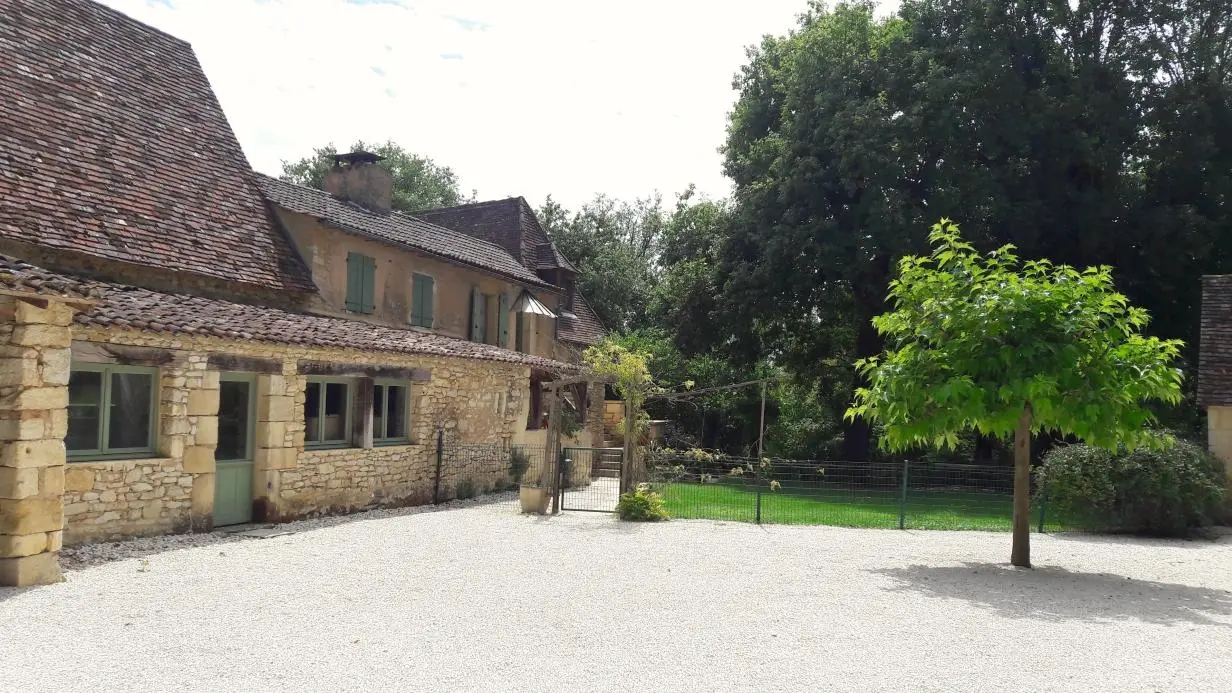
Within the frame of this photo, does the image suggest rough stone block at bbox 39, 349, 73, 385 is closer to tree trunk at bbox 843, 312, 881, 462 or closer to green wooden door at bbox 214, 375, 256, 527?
green wooden door at bbox 214, 375, 256, 527

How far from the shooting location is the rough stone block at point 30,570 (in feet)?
26.3

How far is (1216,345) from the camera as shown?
17.5 m

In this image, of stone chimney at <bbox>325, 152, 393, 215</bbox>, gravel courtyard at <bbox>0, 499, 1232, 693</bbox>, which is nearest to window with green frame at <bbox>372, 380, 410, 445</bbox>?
gravel courtyard at <bbox>0, 499, 1232, 693</bbox>

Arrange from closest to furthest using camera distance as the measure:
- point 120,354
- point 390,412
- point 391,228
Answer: point 120,354
point 390,412
point 391,228

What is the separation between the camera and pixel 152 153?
581 inches

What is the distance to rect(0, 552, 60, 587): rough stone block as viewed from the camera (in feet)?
26.3

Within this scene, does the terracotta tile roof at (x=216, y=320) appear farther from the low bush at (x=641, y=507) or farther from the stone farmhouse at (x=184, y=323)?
the low bush at (x=641, y=507)

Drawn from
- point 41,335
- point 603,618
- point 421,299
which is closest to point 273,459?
point 41,335

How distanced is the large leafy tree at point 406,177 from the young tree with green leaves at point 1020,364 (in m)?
34.6

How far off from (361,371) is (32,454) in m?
6.25

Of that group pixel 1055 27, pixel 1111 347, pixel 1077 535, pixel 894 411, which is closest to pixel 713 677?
pixel 894 411

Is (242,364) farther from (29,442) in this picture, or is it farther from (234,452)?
(29,442)

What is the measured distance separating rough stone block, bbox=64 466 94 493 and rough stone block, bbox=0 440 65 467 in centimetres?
175

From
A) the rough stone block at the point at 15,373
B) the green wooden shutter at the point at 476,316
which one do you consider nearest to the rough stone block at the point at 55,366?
the rough stone block at the point at 15,373
